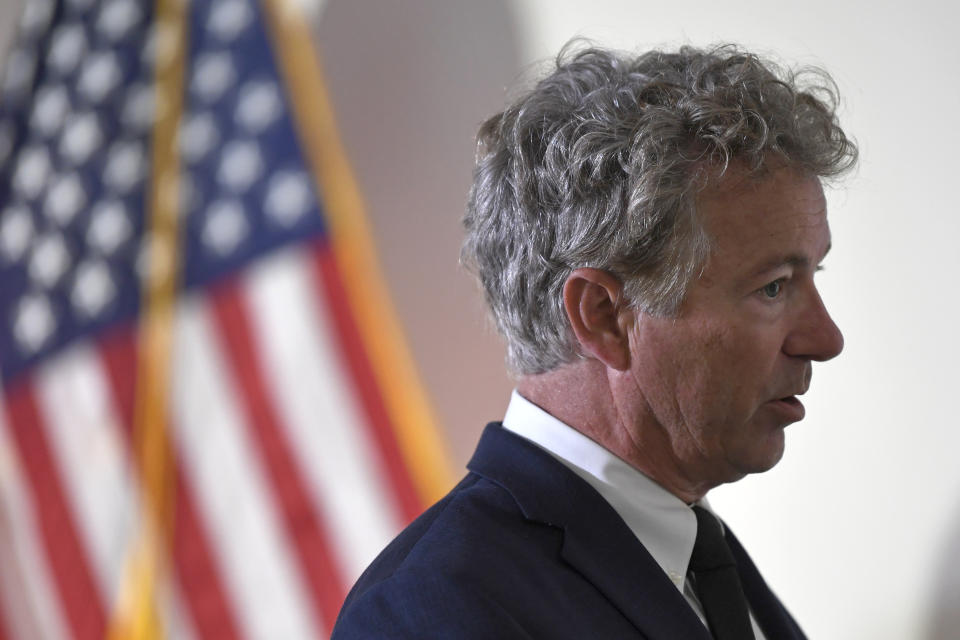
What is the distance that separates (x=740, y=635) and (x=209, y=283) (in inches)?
50.3

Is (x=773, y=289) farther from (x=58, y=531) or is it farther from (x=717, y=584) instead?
(x=58, y=531)

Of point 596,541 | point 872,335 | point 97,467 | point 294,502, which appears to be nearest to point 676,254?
point 596,541

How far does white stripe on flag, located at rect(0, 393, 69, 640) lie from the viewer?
2.01 metres

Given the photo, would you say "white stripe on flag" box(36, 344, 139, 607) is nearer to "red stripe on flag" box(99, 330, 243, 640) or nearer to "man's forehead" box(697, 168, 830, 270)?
"red stripe on flag" box(99, 330, 243, 640)

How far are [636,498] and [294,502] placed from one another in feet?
3.25

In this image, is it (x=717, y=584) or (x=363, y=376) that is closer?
(x=717, y=584)

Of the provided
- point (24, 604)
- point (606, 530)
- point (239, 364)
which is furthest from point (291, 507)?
point (606, 530)

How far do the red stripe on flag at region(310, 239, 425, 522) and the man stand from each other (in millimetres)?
805

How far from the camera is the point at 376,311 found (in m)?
1.91

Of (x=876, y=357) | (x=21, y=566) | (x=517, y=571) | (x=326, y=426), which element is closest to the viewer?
(x=517, y=571)

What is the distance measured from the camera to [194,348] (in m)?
1.96

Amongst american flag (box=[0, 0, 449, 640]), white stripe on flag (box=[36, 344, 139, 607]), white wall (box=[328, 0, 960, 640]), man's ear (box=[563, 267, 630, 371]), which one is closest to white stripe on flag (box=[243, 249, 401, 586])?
american flag (box=[0, 0, 449, 640])

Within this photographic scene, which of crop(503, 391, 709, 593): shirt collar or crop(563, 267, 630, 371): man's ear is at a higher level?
crop(563, 267, 630, 371): man's ear

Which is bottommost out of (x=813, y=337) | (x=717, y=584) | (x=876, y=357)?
(x=717, y=584)
